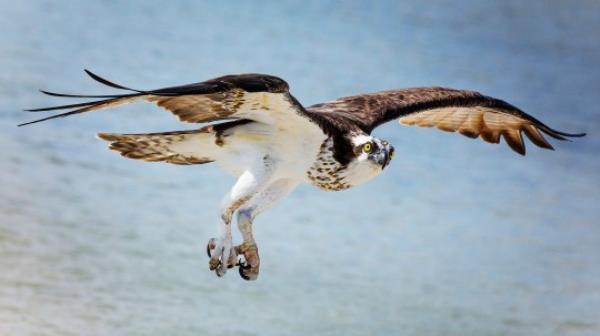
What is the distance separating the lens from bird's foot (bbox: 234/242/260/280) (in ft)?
24.5

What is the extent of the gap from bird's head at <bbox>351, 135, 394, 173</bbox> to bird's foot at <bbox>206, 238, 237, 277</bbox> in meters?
0.83

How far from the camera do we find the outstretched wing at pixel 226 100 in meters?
6.49

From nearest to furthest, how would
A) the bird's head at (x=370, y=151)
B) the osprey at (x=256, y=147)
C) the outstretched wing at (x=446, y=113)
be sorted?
the osprey at (x=256, y=147) < the bird's head at (x=370, y=151) < the outstretched wing at (x=446, y=113)

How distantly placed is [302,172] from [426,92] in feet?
5.35

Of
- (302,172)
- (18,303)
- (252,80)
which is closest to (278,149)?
(302,172)

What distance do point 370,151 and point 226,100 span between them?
0.88 m

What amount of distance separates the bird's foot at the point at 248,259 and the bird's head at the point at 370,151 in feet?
2.45

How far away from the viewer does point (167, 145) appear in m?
7.60

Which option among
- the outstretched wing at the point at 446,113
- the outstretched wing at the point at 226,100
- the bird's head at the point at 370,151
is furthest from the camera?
the outstretched wing at the point at 446,113

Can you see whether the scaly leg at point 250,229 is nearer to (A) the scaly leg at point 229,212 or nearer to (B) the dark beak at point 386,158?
(A) the scaly leg at point 229,212

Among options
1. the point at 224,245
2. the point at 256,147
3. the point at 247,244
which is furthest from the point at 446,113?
the point at 224,245

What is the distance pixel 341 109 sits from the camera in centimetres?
817

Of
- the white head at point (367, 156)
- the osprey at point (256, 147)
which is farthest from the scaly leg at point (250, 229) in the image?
the white head at point (367, 156)

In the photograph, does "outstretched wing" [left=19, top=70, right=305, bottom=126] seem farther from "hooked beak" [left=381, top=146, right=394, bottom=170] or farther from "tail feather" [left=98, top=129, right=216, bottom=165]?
"hooked beak" [left=381, top=146, right=394, bottom=170]
